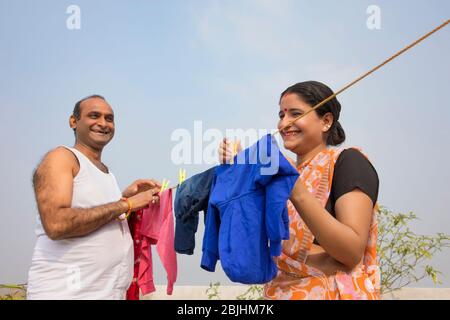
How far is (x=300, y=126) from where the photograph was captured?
5.71 feet

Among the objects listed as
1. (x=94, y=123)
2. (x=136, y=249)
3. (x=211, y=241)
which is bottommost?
(x=136, y=249)

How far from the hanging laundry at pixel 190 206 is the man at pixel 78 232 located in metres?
0.30

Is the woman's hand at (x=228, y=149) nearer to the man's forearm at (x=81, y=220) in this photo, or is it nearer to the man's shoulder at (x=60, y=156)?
the man's forearm at (x=81, y=220)

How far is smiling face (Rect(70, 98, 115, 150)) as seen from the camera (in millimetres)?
2320

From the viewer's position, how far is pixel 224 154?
70.1 inches

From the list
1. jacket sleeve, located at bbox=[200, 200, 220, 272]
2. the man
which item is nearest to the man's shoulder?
the man

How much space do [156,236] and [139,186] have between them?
30 cm

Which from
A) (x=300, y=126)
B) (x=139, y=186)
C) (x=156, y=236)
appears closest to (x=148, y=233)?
(x=156, y=236)

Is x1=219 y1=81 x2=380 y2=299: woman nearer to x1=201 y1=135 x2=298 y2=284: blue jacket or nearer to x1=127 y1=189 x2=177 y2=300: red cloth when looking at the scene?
x1=201 y1=135 x2=298 y2=284: blue jacket

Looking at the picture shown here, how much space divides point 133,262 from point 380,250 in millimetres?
3172

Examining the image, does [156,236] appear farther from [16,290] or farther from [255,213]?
[16,290]

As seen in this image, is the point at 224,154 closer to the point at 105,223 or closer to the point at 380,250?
the point at 105,223

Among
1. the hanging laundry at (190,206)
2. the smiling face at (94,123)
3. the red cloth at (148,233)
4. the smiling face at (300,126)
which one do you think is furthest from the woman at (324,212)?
the smiling face at (94,123)

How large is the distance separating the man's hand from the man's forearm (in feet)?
1.25
